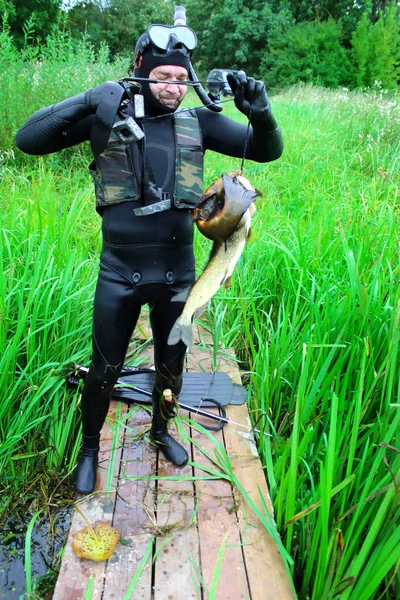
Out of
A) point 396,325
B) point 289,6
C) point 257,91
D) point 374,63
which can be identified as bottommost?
point 396,325

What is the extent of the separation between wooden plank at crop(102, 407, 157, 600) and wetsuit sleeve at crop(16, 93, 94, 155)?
4.72 ft

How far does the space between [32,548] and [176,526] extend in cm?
72

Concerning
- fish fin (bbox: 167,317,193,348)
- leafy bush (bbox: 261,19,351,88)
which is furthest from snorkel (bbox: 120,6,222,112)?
leafy bush (bbox: 261,19,351,88)

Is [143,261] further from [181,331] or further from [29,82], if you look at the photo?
[29,82]

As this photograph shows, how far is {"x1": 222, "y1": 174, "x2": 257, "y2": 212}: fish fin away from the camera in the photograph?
1485mm

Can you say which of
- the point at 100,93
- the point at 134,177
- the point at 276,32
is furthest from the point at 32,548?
the point at 276,32

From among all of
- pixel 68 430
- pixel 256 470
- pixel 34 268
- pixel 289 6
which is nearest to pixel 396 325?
pixel 256 470

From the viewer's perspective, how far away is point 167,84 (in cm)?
168

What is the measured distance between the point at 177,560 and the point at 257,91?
175 cm

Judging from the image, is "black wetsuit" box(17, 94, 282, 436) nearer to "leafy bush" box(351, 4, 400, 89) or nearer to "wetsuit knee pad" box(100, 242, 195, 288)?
"wetsuit knee pad" box(100, 242, 195, 288)

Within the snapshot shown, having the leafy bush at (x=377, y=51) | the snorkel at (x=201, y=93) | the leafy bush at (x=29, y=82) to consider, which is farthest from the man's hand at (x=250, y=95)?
the leafy bush at (x=377, y=51)

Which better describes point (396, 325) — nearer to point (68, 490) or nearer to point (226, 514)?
point (226, 514)

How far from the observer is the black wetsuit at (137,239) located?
1760 millimetres

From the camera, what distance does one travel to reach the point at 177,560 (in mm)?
1768
